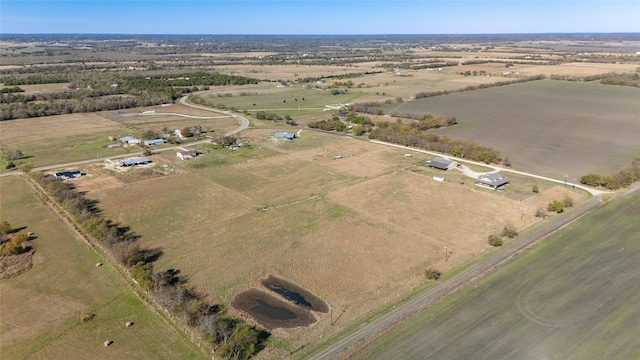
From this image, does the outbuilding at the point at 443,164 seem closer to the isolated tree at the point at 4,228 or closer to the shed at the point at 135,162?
the shed at the point at 135,162

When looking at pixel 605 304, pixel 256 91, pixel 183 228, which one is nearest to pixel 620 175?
pixel 605 304

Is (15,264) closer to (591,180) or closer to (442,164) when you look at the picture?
(442,164)

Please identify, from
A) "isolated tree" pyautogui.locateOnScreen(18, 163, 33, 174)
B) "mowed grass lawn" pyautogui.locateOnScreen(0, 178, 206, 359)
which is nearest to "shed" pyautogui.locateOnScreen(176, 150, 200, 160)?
"isolated tree" pyautogui.locateOnScreen(18, 163, 33, 174)

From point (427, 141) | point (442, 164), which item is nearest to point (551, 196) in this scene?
point (442, 164)

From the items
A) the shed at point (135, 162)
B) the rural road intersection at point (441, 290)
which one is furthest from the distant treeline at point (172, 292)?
the shed at point (135, 162)

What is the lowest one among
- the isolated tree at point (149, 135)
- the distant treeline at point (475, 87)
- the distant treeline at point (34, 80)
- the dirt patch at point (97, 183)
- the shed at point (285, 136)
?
the dirt patch at point (97, 183)

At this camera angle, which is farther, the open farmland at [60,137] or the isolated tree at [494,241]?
the open farmland at [60,137]

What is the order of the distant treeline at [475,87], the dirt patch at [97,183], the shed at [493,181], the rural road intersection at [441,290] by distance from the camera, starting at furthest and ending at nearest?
1. the distant treeline at [475,87]
2. the dirt patch at [97,183]
3. the shed at [493,181]
4. the rural road intersection at [441,290]

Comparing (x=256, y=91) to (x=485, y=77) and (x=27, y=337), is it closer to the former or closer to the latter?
(x=485, y=77)
